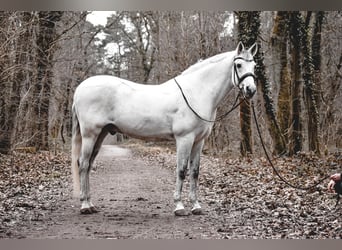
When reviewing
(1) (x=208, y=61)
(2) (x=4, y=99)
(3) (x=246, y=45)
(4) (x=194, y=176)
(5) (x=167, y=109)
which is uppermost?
(3) (x=246, y=45)

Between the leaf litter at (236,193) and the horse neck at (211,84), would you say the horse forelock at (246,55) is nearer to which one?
the horse neck at (211,84)

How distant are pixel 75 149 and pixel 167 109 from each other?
0.97 m

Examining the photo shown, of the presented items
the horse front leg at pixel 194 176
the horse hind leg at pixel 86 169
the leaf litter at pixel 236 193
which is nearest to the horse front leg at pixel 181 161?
the horse front leg at pixel 194 176

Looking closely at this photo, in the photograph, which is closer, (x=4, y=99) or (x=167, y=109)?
(x=167, y=109)

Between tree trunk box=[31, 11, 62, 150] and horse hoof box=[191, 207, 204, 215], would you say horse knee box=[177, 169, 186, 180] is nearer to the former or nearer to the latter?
horse hoof box=[191, 207, 204, 215]

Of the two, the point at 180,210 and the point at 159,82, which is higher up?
the point at 159,82

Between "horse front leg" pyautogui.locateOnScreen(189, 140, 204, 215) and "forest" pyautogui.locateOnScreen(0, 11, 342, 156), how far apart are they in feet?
1.86

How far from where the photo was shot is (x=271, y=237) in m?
3.37

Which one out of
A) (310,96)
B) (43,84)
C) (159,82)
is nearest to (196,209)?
(159,82)

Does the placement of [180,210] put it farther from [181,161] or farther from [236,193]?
[236,193]

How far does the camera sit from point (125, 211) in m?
4.05

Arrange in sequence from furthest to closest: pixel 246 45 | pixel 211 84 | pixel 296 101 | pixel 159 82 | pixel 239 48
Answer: pixel 296 101 → pixel 246 45 → pixel 159 82 → pixel 211 84 → pixel 239 48

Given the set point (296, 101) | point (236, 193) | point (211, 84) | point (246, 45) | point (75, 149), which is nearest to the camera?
point (211, 84)

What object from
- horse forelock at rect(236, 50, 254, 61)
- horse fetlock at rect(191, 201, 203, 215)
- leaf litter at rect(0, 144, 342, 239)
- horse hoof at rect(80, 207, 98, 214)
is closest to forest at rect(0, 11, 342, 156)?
leaf litter at rect(0, 144, 342, 239)
